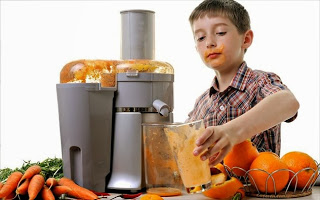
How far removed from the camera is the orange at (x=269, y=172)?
1156mm

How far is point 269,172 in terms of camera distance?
1154mm

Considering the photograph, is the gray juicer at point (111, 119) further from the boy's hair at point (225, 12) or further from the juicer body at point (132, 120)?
the boy's hair at point (225, 12)

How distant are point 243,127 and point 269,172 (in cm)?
12

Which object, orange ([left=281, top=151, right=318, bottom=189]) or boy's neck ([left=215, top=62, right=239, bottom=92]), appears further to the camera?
boy's neck ([left=215, top=62, right=239, bottom=92])

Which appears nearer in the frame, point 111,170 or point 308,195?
point 308,195

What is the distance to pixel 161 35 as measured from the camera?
8.95 feet

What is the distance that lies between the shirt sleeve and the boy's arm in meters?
0.12

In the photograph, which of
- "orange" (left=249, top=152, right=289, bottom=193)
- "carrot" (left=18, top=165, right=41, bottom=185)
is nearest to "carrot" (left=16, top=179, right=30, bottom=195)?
"carrot" (left=18, top=165, right=41, bottom=185)

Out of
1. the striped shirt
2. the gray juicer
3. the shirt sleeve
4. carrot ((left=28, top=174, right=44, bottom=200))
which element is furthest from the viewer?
the striped shirt

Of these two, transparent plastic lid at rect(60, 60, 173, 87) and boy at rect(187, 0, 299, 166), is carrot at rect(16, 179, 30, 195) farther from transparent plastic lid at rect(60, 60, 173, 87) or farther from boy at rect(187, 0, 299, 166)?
boy at rect(187, 0, 299, 166)

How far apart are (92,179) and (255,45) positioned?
1661 millimetres

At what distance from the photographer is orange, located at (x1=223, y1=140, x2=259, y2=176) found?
1.21m

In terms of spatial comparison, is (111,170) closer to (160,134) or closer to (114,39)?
(160,134)

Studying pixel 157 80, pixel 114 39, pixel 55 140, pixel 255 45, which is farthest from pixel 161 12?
pixel 157 80
